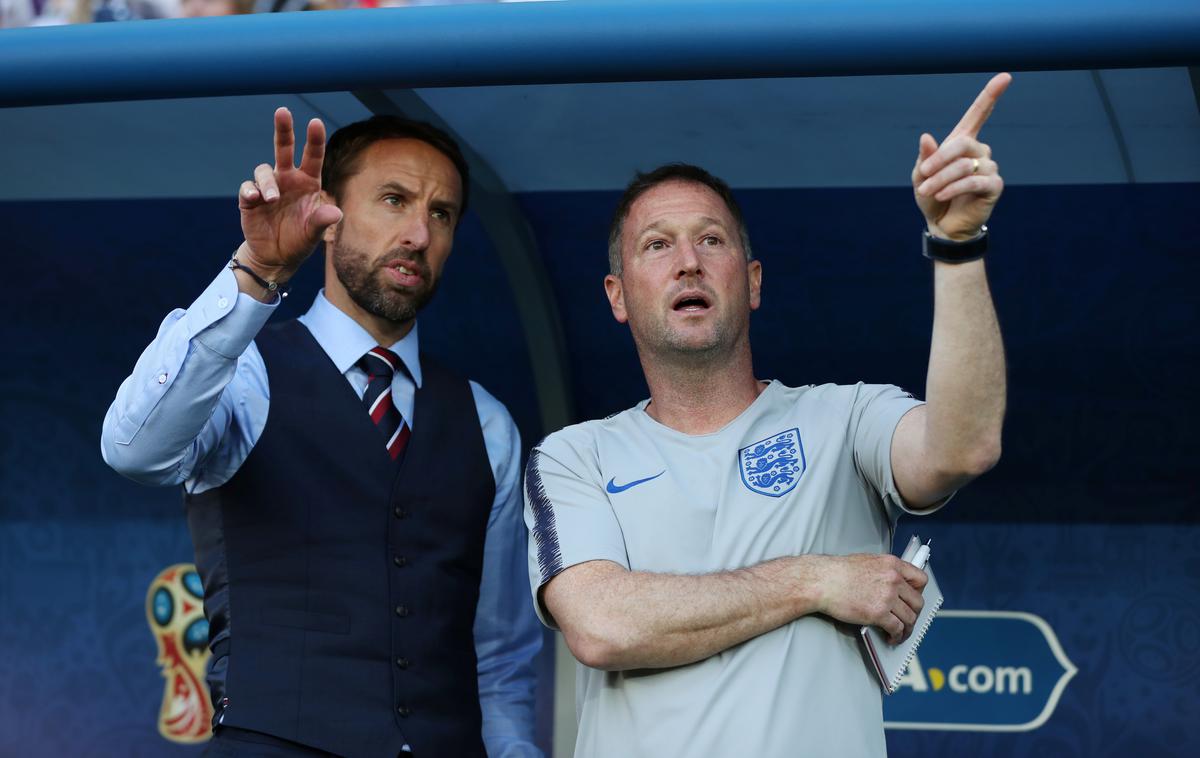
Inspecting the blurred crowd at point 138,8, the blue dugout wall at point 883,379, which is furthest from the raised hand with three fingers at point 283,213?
the blue dugout wall at point 883,379

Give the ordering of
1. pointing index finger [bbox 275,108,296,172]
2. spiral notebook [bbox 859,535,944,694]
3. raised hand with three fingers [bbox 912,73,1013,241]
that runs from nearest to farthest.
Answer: raised hand with three fingers [bbox 912,73,1013,241], pointing index finger [bbox 275,108,296,172], spiral notebook [bbox 859,535,944,694]

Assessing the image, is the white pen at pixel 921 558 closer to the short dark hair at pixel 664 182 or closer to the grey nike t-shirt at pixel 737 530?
the grey nike t-shirt at pixel 737 530

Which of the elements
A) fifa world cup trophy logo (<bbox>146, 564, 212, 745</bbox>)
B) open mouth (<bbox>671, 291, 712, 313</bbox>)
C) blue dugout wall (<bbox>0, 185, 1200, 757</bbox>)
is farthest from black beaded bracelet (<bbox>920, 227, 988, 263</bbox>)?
fifa world cup trophy logo (<bbox>146, 564, 212, 745</bbox>)

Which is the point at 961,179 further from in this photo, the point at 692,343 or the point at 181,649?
the point at 181,649

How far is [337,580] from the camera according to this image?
2.35m

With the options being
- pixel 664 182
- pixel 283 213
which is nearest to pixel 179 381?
pixel 283 213

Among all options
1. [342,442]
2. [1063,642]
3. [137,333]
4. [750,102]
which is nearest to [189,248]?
[137,333]

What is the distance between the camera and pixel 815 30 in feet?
6.63

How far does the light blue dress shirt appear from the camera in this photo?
2068 mm

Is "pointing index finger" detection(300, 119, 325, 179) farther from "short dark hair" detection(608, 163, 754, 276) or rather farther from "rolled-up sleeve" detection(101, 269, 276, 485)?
"short dark hair" detection(608, 163, 754, 276)

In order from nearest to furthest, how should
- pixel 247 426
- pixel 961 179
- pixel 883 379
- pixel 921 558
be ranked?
1. pixel 961 179
2. pixel 921 558
3. pixel 247 426
4. pixel 883 379

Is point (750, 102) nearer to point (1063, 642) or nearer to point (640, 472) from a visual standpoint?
point (640, 472)

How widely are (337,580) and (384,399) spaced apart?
14.7 inches

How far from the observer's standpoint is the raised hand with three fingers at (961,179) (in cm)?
169
